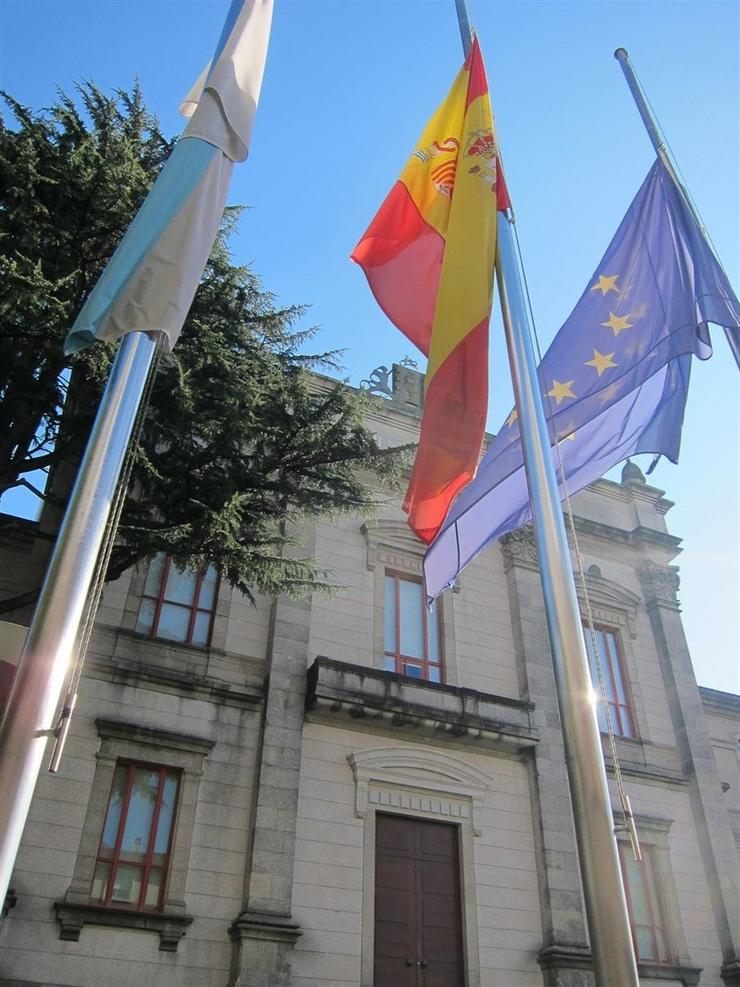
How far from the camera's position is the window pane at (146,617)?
46.2ft

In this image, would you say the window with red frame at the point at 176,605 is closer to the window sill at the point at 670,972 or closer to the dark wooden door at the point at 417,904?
the dark wooden door at the point at 417,904

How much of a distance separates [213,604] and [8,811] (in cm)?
1112

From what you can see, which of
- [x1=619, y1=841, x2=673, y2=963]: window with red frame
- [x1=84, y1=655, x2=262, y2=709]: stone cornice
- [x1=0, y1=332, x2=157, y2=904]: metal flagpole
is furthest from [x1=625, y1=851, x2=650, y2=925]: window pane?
[x1=0, y1=332, x2=157, y2=904]: metal flagpole

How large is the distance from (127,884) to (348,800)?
12.1ft

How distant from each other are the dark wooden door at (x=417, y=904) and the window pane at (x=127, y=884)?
3763mm

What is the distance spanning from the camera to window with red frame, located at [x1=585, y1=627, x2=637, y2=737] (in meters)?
17.5

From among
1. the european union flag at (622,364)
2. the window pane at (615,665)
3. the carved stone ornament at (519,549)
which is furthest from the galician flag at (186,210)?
the window pane at (615,665)

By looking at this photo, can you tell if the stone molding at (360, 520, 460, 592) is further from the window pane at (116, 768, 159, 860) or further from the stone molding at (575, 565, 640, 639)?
the window pane at (116, 768, 159, 860)

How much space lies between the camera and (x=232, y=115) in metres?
6.66

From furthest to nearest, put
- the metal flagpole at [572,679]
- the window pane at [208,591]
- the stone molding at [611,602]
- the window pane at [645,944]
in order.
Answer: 1. the stone molding at [611,602]
2. the window pane at [208,591]
3. the window pane at [645,944]
4. the metal flagpole at [572,679]

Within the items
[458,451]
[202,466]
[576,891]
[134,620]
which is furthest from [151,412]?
[576,891]

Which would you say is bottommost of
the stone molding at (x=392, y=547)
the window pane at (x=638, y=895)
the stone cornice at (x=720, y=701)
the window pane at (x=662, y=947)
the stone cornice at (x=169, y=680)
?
the window pane at (x=662, y=947)

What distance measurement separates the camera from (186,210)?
6203mm

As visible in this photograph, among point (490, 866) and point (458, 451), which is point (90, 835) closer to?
point (490, 866)
